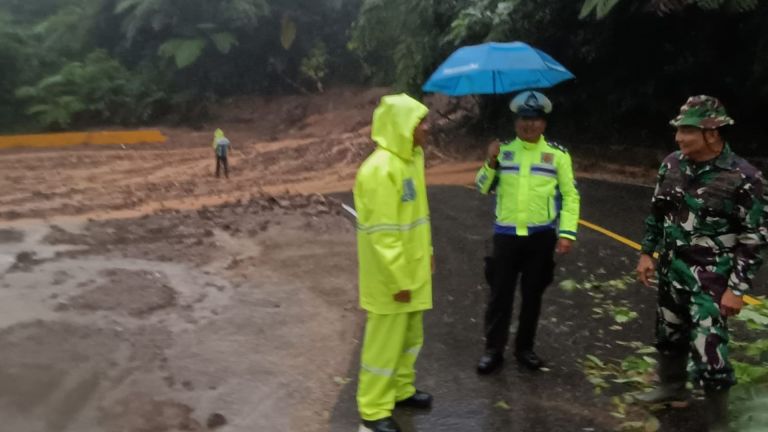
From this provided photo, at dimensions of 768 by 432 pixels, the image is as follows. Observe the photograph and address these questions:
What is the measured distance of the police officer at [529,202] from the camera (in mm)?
4363

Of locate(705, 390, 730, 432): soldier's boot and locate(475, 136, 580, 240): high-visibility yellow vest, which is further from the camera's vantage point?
locate(475, 136, 580, 240): high-visibility yellow vest

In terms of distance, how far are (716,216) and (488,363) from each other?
5.97ft

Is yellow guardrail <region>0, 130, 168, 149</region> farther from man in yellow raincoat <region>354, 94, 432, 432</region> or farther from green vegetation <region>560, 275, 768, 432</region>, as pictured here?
man in yellow raincoat <region>354, 94, 432, 432</region>

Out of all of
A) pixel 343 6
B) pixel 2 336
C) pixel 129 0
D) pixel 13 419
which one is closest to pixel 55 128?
pixel 129 0

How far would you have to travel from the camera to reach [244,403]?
4512mm

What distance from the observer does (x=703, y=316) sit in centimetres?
359

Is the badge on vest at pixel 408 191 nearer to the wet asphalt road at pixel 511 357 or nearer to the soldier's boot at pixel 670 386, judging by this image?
the wet asphalt road at pixel 511 357

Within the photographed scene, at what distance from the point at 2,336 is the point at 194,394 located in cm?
207

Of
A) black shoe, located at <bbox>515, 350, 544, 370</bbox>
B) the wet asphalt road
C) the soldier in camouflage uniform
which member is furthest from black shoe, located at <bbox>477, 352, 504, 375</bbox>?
the soldier in camouflage uniform

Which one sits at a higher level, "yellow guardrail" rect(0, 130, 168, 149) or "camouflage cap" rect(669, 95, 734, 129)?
"camouflage cap" rect(669, 95, 734, 129)

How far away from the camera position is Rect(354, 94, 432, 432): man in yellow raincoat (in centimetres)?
368

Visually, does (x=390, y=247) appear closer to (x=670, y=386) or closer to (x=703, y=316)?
(x=703, y=316)

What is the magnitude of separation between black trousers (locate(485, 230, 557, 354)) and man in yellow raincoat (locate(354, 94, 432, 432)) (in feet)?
2.20

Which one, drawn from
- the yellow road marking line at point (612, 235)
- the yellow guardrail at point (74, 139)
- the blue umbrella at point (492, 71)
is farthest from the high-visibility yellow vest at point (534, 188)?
the yellow guardrail at point (74, 139)
